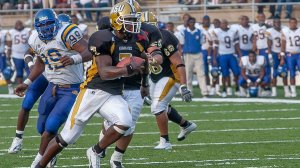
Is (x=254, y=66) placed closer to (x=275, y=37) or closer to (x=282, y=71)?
(x=282, y=71)

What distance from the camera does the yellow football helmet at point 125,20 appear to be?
8477 mm

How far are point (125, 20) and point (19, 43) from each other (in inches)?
539

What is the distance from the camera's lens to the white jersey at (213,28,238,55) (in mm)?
20438

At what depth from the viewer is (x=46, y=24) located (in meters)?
9.31

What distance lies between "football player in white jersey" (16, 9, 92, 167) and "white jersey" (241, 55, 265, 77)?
10.4 metres

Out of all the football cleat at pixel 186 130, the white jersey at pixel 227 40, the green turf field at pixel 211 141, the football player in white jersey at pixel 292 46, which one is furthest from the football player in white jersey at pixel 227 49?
the football cleat at pixel 186 130

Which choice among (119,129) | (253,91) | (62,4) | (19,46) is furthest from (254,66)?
(119,129)

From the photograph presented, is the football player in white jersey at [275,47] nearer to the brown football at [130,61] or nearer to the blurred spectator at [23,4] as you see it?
the blurred spectator at [23,4]

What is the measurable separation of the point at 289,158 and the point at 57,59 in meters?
2.58

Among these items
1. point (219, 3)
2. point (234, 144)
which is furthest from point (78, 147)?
point (219, 3)

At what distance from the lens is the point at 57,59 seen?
376 inches

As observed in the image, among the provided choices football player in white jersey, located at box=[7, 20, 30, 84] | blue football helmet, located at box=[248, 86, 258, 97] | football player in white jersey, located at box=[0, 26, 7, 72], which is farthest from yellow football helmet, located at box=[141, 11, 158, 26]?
football player in white jersey, located at box=[0, 26, 7, 72]

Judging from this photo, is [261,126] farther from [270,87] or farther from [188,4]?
[188,4]

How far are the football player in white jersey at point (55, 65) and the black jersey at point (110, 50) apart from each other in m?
0.60
